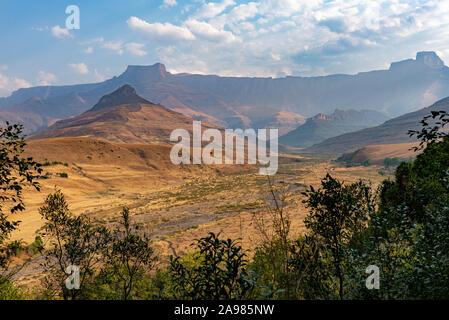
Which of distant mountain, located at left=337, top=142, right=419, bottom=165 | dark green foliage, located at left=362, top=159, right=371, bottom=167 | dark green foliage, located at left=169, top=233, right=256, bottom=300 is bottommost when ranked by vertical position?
dark green foliage, located at left=169, top=233, right=256, bottom=300

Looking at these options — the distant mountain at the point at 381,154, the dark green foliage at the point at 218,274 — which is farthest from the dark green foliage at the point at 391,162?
the dark green foliage at the point at 218,274

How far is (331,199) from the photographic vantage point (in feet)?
23.0

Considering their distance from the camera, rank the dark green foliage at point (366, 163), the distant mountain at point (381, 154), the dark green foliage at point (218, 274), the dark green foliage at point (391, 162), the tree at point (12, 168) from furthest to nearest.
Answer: the dark green foliage at point (366, 163), the distant mountain at point (381, 154), the dark green foliage at point (391, 162), the tree at point (12, 168), the dark green foliage at point (218, 274)

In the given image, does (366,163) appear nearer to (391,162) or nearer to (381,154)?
(391,162)

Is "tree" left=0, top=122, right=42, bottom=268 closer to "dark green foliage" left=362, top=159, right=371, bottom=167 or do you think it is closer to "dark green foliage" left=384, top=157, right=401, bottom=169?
"dark green foliage" left=384, top=157, right=401, bottom=169

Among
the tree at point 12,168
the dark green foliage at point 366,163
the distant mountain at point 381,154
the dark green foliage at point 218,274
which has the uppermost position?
the distant mountain at point 381,154

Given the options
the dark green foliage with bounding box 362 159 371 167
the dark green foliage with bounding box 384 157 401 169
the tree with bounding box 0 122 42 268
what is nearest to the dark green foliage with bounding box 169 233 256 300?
the tree with bounding box 0 122 42 268

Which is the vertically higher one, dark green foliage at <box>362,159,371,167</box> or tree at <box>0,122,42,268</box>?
dark green foliage at <box>362,159,371,167</box>

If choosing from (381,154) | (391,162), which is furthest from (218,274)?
(381,154)

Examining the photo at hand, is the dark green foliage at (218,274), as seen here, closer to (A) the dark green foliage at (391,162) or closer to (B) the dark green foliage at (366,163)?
(A) the dark green foliage at (391,162)

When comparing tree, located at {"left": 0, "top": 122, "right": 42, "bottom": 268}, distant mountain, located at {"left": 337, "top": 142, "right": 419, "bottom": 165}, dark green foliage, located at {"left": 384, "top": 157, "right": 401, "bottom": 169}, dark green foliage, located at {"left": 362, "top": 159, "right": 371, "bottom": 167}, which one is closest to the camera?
tree, located at {"left": 0, "top": 122, "right": 42, "bottom": 268}

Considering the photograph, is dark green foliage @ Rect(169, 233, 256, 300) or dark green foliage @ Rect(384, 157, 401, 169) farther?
dark green foliage @ Rect(384, 157, 401, 169)

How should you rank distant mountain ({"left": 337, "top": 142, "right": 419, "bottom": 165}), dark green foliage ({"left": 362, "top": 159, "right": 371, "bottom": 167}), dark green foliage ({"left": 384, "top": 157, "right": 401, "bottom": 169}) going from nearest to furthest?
dark green foliage ({"left": 384, "top": 157, "right": 401, "bottom": 169}), distant mountain ({"left": 337, "top": 142, "right": 419, "bottom": 165}), dark green foliage ({"left": 362, "top": 159, "right": 371, "bottom": 167})

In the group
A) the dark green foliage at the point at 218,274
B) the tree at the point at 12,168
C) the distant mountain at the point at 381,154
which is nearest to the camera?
the dark green foliage at the point at 218,274
